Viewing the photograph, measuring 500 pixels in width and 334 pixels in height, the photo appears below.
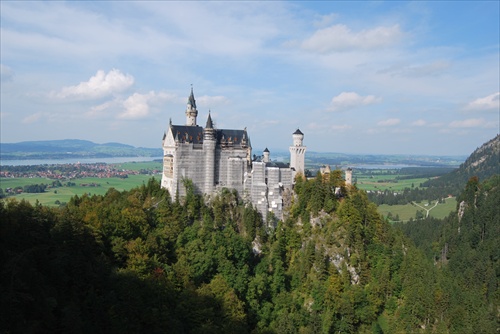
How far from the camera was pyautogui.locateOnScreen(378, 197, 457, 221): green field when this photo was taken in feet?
502

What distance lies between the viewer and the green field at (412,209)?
15312 cm

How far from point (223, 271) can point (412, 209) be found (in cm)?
13261

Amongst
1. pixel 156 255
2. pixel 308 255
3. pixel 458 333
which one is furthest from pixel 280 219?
pixel 458 333

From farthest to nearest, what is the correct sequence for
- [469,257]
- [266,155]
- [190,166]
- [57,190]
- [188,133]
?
1. [57,190]
2. [469,257]
3. [266,155]
4. [188,133]
5. [190,166]

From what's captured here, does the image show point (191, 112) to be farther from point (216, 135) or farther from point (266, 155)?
point (266, 155)

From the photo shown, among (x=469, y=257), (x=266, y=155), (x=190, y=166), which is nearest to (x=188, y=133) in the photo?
(x=190, y=166)

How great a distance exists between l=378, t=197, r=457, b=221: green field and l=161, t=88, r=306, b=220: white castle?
97694 mm

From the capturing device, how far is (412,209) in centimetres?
17138

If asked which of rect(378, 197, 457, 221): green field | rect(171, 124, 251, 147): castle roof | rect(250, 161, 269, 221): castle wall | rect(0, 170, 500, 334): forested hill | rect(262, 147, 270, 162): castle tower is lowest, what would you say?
rect(378, 197, 457, 221): green field

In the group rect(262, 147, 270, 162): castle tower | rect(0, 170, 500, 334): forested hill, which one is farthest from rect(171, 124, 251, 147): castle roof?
rect(0, 170, 500, 334): forested hill

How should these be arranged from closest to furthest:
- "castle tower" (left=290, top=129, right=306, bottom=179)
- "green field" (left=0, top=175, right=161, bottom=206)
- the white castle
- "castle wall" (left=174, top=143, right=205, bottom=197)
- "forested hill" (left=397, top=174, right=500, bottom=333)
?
"forested hill" (left=397, top=174, right=500, bottom=333) → "castle wall" (left=174, top=143, right=205, bottom=197) → the white castle → "castle tower" (left=290, top=129, right=306, bottom=179) → "green field" (left=0, top=175, right=161, bottom=206)

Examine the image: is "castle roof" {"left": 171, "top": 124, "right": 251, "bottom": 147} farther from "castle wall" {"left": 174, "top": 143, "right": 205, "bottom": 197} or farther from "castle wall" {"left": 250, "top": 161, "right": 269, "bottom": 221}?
"castle wall" {"left": 250, "top": 161, "right": 269, "bottom": 221}

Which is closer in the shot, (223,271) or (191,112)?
(223,271)

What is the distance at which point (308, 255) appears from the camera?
6331 centimetres
